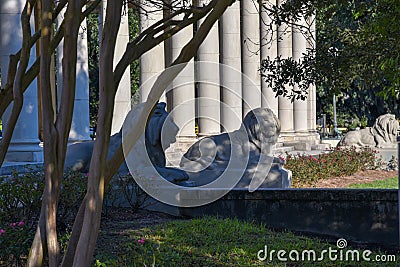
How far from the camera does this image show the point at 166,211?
45.9ft

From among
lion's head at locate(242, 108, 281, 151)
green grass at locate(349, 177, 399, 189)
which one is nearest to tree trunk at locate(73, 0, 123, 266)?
lion's head at locate(242, 108, 281, 151)

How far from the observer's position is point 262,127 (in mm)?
18266

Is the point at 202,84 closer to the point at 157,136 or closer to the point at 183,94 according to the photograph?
the point at 183,94

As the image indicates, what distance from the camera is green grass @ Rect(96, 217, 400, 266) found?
927cm

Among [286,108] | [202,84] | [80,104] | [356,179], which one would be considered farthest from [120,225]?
[286,108]

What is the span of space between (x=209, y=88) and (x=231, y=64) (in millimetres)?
1720

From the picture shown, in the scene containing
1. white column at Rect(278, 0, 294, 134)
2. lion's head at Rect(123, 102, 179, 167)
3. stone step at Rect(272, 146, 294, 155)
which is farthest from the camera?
white column at Rect(278, 0, 294, 134)

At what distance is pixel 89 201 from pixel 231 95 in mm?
27611

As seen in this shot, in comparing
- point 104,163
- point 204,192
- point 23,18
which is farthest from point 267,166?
point 104,163

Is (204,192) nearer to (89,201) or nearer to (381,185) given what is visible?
(89,201)

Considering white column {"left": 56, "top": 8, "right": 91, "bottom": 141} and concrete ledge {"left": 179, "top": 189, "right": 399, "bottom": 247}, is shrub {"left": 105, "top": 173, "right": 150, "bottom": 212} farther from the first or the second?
white column {"left": 56, "top": 8, "right": 91, "bottom": 141}

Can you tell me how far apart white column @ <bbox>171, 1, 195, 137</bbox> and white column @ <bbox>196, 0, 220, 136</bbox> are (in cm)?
113

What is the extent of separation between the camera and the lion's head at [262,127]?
18.3 metres

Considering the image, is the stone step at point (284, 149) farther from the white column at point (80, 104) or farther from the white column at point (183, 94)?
the white column at point (80, 104)
